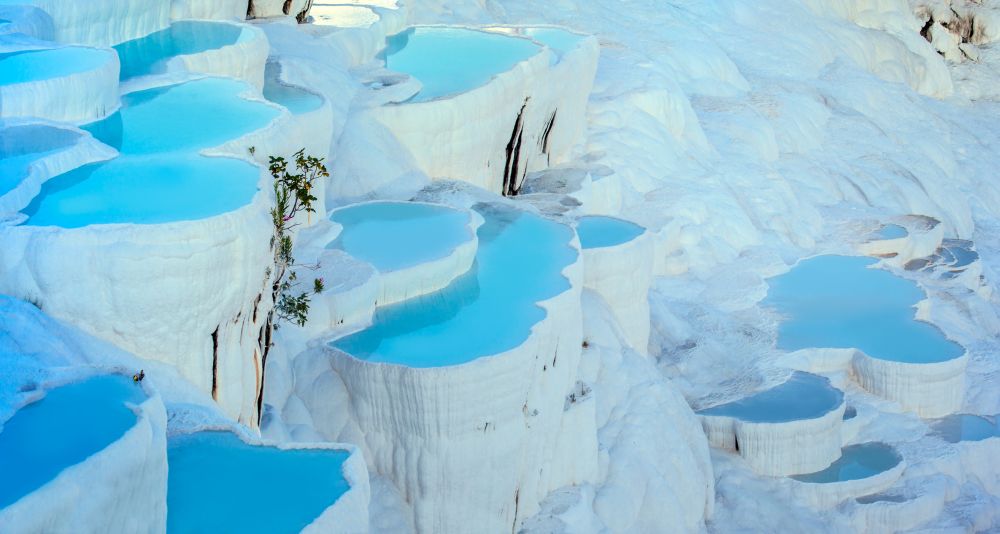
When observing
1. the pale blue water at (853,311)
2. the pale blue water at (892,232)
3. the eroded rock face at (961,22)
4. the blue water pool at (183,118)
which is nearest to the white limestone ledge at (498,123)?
the blue water pool at (183,118)

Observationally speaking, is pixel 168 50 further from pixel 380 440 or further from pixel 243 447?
pixel 243 447

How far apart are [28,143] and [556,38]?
9.87 metres

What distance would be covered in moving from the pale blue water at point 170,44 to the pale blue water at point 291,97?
22.2 inches

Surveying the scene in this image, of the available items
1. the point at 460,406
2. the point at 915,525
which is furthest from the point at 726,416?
the point at 460,406

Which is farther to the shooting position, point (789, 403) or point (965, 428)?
point (965, 428)

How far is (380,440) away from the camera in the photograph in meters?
8.88

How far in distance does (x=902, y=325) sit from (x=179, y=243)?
1052 centimetres

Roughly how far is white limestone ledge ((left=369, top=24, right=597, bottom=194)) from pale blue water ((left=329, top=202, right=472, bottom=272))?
152 cm

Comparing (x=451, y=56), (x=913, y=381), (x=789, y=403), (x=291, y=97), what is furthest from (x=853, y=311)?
(x=291, y=97)

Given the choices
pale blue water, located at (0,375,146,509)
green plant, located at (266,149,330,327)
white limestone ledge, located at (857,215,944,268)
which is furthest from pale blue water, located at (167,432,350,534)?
white limestone ledge, located at (857,215,944,268)

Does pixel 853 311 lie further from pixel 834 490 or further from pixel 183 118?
pixel 183 118

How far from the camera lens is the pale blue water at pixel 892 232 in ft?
59.4

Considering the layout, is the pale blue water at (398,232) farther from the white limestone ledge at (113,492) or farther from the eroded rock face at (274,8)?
the eroded rock face at (274,8)

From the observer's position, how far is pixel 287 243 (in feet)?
27.9
